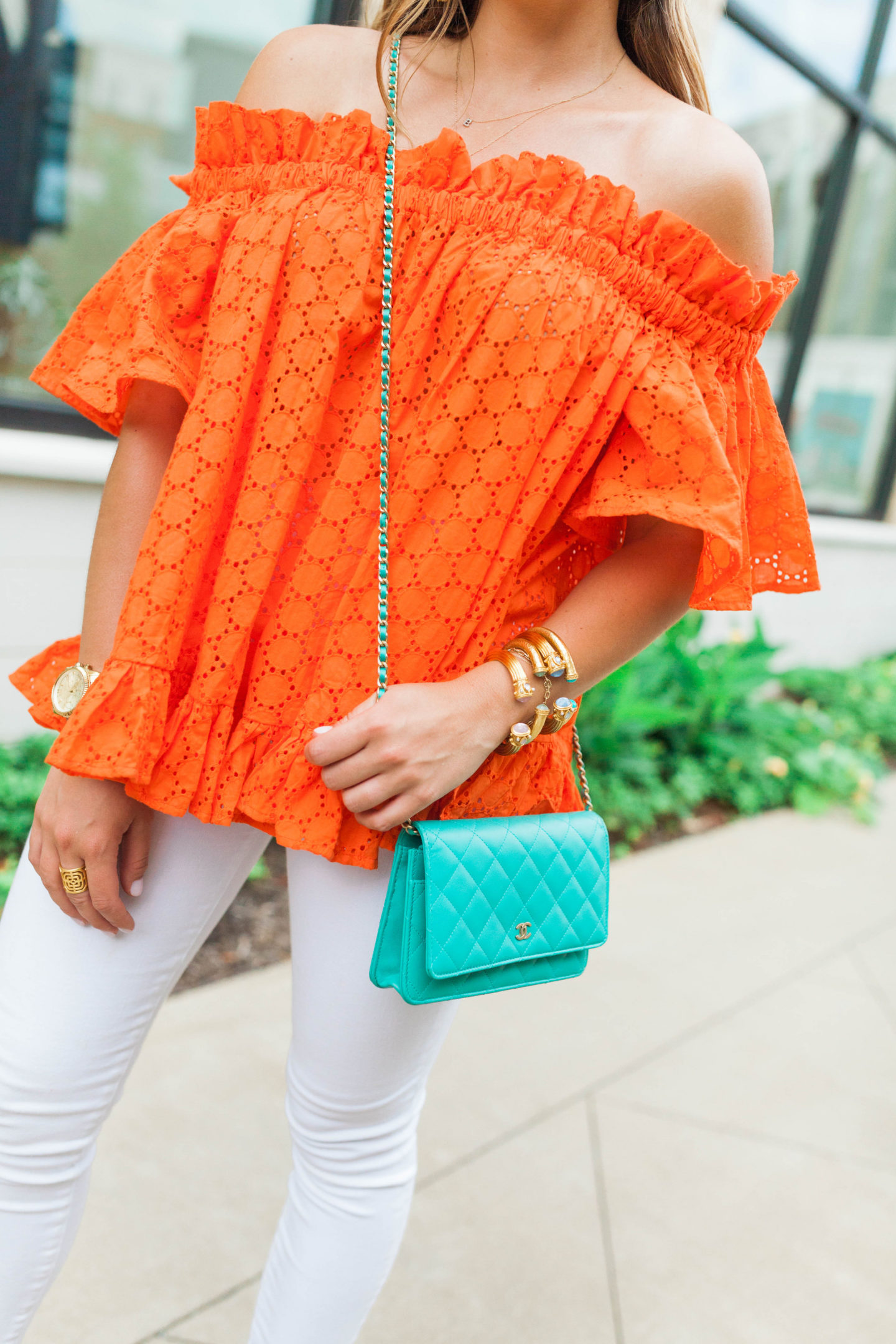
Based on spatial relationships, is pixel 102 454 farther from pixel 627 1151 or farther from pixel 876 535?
pixel 876 535

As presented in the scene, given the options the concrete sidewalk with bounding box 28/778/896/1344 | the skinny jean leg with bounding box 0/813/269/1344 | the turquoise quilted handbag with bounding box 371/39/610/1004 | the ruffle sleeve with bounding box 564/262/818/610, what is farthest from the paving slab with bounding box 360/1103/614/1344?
the ruffle sleeve with bounding box 564/262/818/610

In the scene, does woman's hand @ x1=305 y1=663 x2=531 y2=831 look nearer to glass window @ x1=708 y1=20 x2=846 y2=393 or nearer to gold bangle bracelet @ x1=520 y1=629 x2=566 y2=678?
gold bangle bracelet @ x1=520 y1=629 x2=566 y2=678

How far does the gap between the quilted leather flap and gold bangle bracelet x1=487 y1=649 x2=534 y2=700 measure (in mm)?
134

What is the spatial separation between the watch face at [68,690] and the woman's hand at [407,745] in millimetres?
255

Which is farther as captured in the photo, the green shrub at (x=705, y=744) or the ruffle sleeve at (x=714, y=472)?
the green shrub at (x=705, y=744)

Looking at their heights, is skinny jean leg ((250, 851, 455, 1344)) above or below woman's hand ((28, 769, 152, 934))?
below

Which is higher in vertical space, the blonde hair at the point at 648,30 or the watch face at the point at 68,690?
the blonde hair at the point at 648,30

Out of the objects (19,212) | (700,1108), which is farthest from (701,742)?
(19,212)

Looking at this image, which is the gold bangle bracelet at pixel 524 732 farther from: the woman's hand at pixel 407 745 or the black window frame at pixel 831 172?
the black window frame at pixel 831 172

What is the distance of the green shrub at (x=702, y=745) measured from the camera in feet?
12.5

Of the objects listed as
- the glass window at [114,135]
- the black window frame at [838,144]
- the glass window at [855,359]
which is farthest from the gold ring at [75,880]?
the glass window at [855,359]

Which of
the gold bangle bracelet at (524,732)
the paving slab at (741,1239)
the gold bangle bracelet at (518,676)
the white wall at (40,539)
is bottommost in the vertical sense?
the paving slab at (741,1239)

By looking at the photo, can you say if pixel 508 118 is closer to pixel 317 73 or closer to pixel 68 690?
pixel 317 73

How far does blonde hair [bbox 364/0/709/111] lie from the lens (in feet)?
3.65
